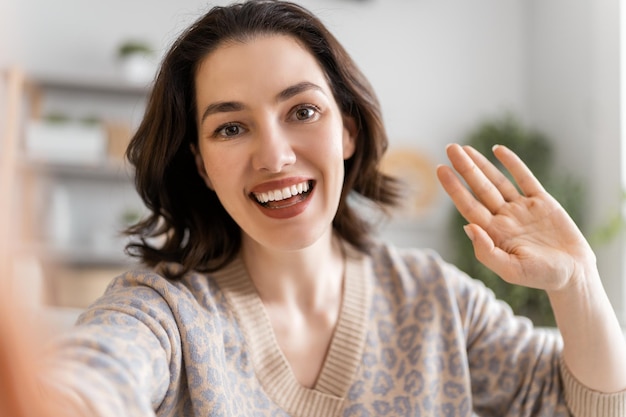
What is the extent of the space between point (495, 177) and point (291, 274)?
419 mm

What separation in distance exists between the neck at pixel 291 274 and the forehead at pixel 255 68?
12.2 inches

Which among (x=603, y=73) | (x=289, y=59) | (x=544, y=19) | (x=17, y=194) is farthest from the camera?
(x=544, y=19)

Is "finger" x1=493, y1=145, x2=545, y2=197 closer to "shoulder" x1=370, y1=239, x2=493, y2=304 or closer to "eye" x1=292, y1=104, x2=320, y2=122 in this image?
"shoulder" x1=370, y1=239, x2=493, y2=304

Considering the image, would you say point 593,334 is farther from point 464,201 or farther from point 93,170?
point 93,170

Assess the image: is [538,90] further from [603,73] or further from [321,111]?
[321,111]

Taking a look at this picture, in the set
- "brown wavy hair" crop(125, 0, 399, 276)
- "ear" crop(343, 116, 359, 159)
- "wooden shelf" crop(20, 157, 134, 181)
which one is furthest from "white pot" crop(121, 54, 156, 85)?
"ear" crop(343, 116, 359, 159)

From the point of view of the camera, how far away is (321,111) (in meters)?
1.24

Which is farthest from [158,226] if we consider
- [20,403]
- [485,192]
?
[20,403]

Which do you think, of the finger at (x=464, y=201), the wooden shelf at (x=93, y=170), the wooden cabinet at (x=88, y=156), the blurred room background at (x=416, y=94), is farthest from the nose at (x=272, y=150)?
the wooden shelf at (x=93, y=170)

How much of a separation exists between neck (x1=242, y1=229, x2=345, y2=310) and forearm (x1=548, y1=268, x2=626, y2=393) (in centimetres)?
43

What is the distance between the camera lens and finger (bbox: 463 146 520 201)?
1.31m

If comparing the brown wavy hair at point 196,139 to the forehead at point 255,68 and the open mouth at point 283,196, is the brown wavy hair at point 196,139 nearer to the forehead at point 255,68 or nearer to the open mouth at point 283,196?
the forehead at point 255,68

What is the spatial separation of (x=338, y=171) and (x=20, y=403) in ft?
3.02

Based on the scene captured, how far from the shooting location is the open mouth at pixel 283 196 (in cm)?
120
